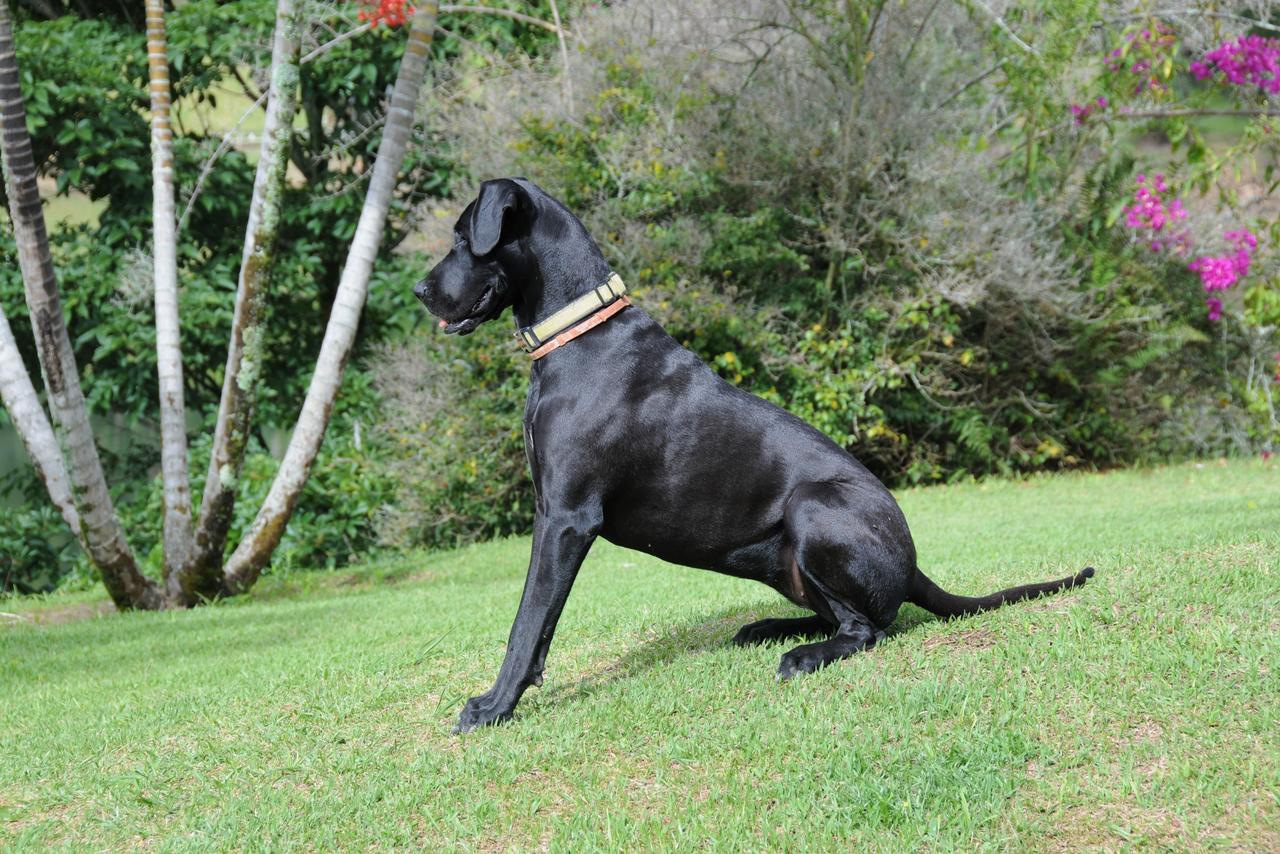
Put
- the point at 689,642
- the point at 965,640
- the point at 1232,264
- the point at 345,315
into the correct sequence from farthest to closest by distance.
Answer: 1. the point at 1232,264
2. the point at 345,315
3. the point at 689,642
4. the point at 965,640

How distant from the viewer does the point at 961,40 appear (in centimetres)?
1541

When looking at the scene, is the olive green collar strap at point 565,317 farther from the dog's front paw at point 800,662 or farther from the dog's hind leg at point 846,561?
the dog's front paw at point 800,662

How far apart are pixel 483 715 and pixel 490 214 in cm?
187

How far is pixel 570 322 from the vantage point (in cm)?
466

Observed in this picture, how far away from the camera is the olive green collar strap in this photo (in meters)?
4.66

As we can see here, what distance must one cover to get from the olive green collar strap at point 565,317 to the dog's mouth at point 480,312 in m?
0.14

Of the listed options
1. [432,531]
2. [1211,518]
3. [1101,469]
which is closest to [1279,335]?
[1101,469]

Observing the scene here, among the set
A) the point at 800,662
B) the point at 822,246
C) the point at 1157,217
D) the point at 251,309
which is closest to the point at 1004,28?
the point at 1157,217

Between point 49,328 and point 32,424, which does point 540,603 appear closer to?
point 49,328

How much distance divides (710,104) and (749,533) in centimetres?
923

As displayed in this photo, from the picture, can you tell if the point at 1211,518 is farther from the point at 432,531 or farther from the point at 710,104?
the point at 432,531

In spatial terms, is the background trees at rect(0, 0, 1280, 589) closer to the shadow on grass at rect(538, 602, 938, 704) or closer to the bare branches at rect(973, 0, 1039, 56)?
the bare branches at rect(973, 0, 1039, 56)

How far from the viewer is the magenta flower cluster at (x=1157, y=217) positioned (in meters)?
11.2

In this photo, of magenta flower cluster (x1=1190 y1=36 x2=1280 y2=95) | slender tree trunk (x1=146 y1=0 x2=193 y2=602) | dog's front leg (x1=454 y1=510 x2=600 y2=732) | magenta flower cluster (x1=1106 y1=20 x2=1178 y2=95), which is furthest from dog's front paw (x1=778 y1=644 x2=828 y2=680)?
magenta flower cluster (x1=1190 y1=36 x2=1280 y2=95)
